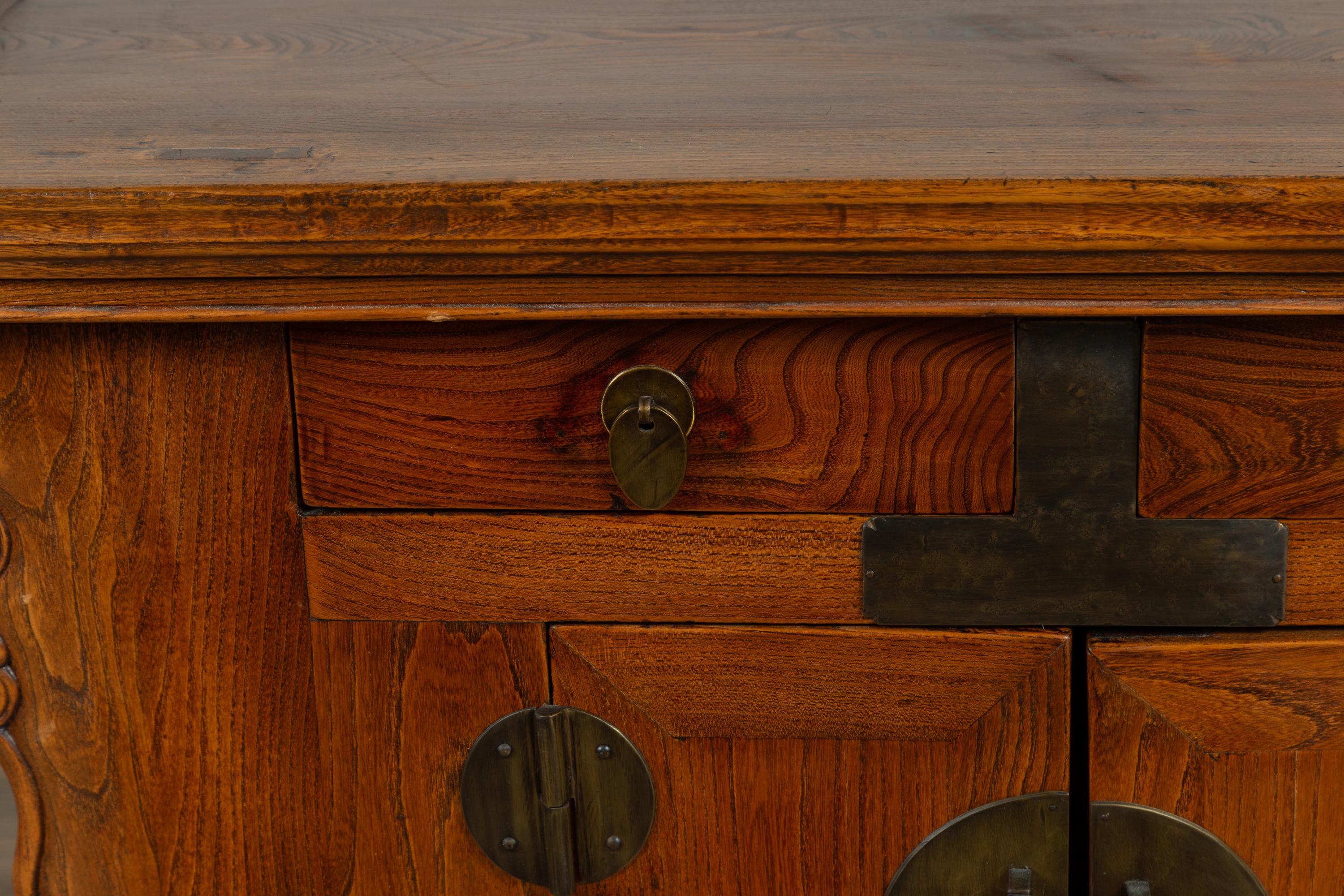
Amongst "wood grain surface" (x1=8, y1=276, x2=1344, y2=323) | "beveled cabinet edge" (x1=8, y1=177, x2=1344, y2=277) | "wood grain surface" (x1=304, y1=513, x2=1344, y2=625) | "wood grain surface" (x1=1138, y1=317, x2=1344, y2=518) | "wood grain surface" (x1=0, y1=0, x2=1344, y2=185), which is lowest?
"wood grain surface" (x1=304, y1=513, x2=1344, y2=625)

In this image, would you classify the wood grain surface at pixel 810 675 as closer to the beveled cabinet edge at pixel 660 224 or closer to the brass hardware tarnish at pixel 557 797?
the brass hardware tarnish at pixel 557 797

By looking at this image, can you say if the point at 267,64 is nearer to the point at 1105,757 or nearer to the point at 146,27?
the point at 146,27

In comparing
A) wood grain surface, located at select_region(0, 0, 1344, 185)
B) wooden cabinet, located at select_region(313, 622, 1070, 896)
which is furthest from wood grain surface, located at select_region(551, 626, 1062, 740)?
wood grain surface, located at select_region(0, 0, 1344, 185)

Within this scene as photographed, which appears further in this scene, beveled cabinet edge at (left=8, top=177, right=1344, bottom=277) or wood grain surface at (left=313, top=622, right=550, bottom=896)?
wood grain surface at (left=313, top=622, right=550, bottom=896)

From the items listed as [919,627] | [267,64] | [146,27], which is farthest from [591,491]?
[146,27]

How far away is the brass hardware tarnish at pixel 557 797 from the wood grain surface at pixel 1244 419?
12.9 inches

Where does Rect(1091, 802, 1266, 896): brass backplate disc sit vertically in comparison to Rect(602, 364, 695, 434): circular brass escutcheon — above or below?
below

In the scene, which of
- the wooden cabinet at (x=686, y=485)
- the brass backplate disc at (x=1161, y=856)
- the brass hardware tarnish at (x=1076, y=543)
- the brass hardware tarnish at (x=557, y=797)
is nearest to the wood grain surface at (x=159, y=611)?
the wooden cabinet at (x=686, y=485)

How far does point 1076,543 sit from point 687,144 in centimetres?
30

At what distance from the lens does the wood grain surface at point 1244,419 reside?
608 millimetres

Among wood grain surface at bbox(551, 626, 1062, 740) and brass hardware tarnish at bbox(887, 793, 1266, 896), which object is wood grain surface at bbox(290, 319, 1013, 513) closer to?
wood grain surface at bbox(551, 626, 1062, 740)

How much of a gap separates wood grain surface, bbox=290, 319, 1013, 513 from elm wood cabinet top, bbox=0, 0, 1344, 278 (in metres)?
0.05

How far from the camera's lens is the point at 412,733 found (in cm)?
70

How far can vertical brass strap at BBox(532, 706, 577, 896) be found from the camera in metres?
0.69
